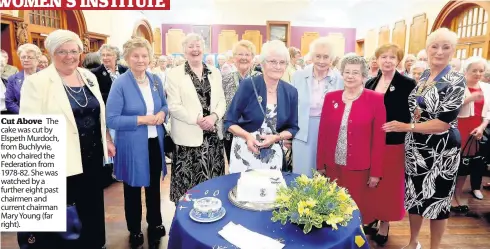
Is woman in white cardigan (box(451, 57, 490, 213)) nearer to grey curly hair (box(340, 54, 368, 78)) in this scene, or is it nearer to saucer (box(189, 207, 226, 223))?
grey curly hair (box(340, 54, 368, 78))

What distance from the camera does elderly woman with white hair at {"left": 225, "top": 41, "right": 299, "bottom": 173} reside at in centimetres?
217

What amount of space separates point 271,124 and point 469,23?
6.87 m

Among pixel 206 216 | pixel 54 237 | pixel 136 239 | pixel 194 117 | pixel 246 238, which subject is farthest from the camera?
pixel 136 239

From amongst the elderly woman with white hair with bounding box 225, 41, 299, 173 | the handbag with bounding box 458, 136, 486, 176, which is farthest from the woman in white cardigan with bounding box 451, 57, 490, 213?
the elderly woman with white hair with bounding box 225, 41, 299, 173

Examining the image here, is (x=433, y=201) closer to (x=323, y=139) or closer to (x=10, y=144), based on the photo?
(x=323, y=139)

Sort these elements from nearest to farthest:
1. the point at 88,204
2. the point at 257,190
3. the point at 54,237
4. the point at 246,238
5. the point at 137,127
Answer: the point at 246,238, the point at 257,190, the point at 54,237, the point at 88,204, the point at 137,127

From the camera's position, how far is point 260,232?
1318 mm

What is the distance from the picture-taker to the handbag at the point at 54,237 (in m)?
2.00

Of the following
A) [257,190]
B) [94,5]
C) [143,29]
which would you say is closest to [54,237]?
[257,190]

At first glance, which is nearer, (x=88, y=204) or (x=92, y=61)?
(x=88, y=204)

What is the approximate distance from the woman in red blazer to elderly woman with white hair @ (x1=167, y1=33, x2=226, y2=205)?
2.87 feet

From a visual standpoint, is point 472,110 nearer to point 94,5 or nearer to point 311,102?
point 311,102

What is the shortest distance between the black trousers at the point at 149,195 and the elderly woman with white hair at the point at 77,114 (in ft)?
0.75

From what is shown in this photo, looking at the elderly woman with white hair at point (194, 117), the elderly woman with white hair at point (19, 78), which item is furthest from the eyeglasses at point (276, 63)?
the elderly woman with white hair at point (19, 78)
